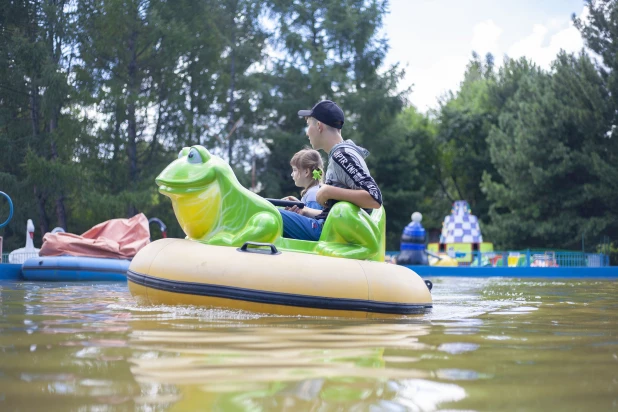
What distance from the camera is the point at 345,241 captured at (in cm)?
471

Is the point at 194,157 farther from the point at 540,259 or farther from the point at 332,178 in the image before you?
the point at 540,259

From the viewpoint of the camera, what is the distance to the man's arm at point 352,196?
4.57 metres

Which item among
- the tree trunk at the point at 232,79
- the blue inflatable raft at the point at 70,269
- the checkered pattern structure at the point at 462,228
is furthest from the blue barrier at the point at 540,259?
the tree trunk at the point at 232,79

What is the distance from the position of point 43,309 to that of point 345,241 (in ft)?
6.72

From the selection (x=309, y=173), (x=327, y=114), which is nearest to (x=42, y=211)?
(x=309, y=173)

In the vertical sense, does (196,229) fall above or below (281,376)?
above

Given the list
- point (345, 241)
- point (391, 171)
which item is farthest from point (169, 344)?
point (391, 171)

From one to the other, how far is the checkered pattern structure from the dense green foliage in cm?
163

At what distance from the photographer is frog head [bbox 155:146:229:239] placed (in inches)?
189

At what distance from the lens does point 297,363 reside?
97.5 inches

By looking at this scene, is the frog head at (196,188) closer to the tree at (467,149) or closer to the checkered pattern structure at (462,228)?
the checkered pattern structure at (462,228)

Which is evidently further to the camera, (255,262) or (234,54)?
(234,54)

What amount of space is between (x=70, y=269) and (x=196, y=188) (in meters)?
6.26

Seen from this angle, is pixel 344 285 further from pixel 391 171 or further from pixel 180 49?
pixel 391 171
